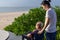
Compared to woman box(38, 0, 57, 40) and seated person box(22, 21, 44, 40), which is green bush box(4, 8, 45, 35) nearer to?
seated person box(22, 21, 44, 40)

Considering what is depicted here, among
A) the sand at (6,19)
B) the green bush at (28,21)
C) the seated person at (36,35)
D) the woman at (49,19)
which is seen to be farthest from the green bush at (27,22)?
the sand at (6,19)

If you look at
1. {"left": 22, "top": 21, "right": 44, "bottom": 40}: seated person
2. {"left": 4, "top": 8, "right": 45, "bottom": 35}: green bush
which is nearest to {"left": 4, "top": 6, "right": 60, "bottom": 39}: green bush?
{"left": 4, "top": 8, "right": 45, "bottom": 35}: green bush

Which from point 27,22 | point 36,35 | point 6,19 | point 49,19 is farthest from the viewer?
point 6,19

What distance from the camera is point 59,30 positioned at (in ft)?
26.0

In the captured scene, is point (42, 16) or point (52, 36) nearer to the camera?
point (52, 36)

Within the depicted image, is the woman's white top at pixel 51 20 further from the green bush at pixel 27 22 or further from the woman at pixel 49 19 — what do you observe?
the green bush at pixel 27 22

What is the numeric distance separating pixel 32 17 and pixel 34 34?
2.83 metres

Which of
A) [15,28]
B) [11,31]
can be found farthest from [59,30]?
[11,31]

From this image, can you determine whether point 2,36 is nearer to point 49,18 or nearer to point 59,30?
point 59,30

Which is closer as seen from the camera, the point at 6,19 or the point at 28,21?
the point at 28,21

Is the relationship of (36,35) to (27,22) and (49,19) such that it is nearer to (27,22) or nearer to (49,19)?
(49,19)

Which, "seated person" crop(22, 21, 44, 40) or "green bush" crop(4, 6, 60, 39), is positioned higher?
"seated person" crop(22, 21, 44, 40)

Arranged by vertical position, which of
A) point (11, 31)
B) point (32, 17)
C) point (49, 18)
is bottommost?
point (11, 31)

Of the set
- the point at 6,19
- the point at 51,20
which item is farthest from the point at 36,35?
the point at 6,19
